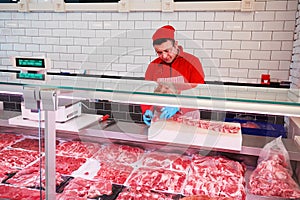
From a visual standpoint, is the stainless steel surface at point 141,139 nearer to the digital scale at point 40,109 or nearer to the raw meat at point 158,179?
the digital scale at point 40,109

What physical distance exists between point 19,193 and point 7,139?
74cm

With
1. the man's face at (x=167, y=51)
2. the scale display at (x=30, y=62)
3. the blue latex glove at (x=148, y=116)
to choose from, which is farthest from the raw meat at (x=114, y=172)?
the man's face at (x=167, y=51)

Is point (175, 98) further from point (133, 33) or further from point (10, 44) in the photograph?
point (10, 44)

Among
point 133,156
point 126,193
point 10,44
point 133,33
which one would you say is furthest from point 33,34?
point 126,193

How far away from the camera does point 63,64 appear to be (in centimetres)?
440

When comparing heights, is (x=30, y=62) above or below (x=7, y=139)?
above

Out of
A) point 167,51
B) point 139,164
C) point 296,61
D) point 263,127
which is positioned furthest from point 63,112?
point 296,61

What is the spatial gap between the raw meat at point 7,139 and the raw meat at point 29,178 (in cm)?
43

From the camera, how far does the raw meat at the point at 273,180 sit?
1469 millimetres

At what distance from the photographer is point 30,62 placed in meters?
1.37

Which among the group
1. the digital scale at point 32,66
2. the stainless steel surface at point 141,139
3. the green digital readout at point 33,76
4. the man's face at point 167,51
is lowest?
the stainless steel surface at point 141,139

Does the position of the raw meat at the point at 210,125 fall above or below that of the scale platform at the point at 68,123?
above

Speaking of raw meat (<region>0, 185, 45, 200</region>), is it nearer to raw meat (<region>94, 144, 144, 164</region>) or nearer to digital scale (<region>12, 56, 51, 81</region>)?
raw meat (<region>94, 144, 144, 164</region>)

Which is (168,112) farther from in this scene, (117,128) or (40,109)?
(40,109)
